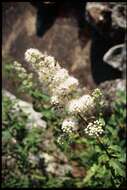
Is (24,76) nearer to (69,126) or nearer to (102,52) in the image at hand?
(69,126)

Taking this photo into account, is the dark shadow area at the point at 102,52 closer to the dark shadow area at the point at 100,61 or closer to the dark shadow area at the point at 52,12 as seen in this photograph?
the dark shadow area at the point at 100,61

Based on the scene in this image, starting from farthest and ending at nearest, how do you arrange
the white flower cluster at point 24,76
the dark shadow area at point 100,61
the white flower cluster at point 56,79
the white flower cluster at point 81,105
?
the dark shadow area at point 100,61 < the white flower cluster at point 24,76 < the white flower cluster at point 56,79 < the white flower cluster at point 81,105

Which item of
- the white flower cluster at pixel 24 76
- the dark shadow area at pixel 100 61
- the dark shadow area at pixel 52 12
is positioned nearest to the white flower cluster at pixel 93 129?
the white flower cluster at pixel 24 76

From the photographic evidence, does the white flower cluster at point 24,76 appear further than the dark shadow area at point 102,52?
No

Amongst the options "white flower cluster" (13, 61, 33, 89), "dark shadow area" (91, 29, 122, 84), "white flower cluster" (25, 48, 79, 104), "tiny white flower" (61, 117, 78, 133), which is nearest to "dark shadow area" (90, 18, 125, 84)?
"dark shadow area" (91, 29, 122, 84)

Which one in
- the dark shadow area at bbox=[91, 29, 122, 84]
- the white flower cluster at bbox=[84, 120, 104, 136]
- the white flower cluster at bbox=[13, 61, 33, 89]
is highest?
the dark shadow area at bbox=[91, 29, 122, 84]

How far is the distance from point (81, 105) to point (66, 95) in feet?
0.88

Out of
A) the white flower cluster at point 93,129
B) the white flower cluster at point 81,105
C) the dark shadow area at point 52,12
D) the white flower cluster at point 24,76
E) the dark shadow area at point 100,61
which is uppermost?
the dark shadow area at point 52,12

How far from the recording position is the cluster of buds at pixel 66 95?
427 cm

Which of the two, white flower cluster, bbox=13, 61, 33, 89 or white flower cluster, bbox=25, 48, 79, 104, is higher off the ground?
white flower cluster, bbox=13, 61, 33, 89

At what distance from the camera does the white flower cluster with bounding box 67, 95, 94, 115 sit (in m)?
4.24

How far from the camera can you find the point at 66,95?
4.45 meters

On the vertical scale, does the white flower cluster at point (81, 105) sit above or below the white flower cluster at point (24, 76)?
below

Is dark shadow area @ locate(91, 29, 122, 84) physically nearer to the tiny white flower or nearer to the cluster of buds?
the cluster of buds
